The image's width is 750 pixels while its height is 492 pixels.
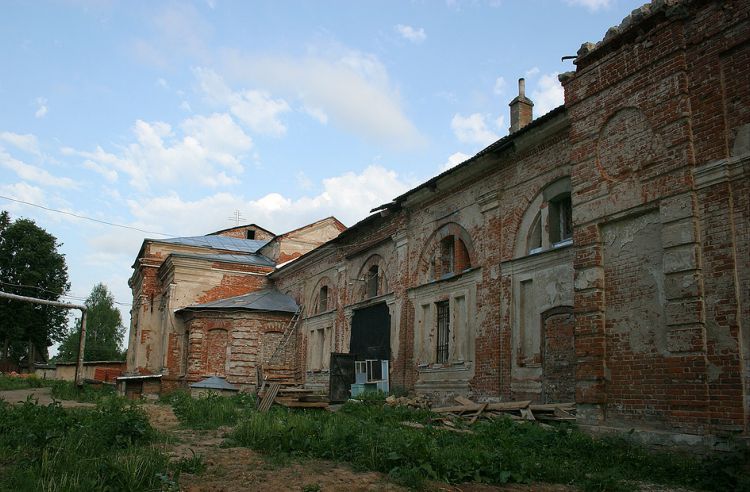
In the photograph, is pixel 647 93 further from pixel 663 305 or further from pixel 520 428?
pixel 520 428

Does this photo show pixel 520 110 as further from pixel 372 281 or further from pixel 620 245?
pixel 620 245

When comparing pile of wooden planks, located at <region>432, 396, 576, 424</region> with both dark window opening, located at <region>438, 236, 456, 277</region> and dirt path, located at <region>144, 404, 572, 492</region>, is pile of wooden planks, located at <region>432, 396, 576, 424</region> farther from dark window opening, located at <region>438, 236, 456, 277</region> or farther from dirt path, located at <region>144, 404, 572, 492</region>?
dark window opening, located at <region>438, 236, 456, 277</region>

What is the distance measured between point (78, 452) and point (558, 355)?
8.10 meters

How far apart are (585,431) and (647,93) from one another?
4790 millimetres

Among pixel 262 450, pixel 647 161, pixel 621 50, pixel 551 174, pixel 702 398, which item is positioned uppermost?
pixel 621 50

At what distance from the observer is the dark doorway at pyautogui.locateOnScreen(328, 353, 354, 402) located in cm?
1762

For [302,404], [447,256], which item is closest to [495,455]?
[302,404]

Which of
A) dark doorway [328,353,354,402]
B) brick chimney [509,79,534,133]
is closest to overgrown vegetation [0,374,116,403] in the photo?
dark doorway [328,353,354,402]

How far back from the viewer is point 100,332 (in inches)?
2377

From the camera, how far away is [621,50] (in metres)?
9.24

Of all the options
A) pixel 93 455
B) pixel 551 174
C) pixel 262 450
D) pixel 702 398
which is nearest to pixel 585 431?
pixel 702 398

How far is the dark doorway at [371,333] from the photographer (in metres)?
17.7

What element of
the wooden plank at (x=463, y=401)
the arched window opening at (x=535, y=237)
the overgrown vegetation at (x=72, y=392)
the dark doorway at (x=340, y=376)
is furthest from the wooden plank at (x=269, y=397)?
the arched window opening at (x=535, y=237)

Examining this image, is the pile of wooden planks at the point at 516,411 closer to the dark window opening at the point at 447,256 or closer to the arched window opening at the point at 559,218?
the arched window opening at the point at 559,218
